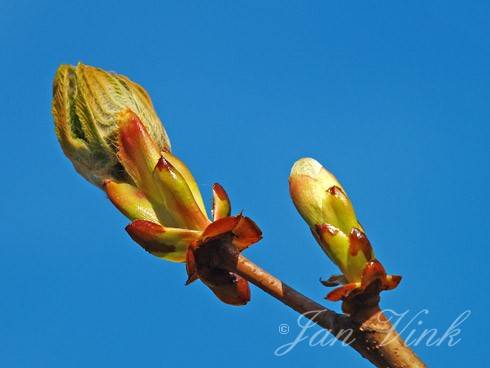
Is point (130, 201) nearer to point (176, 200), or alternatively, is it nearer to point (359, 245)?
point (176, 200)

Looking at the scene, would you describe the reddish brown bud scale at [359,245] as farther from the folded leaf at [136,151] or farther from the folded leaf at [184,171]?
the folded leaf at [136,151]

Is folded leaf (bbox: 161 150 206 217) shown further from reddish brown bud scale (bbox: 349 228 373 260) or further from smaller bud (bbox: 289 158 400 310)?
reddish brown bud scale (bbox: 349 228 373 260)

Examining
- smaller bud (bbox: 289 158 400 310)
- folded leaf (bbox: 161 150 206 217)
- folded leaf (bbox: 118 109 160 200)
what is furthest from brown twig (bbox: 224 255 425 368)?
folded leaf (bbox: 118 109 160 200)

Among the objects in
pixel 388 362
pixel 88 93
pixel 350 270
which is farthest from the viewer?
pixel 88 93

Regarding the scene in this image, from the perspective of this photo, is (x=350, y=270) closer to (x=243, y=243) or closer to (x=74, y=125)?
(x=243, y=243)

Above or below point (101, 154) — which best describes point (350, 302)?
below

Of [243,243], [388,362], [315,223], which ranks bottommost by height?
[388,362]

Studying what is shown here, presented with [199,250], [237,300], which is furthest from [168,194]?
[237,300]

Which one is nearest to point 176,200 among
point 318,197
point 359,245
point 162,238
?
point 162,238
